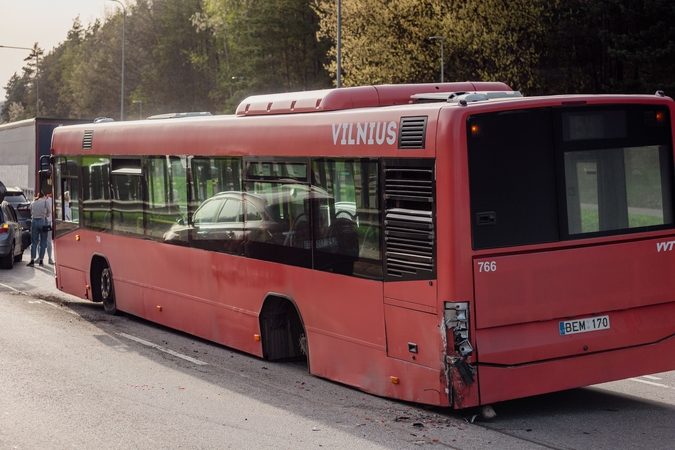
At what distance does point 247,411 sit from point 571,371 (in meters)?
2.67

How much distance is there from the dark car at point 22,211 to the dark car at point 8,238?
3.51 ft

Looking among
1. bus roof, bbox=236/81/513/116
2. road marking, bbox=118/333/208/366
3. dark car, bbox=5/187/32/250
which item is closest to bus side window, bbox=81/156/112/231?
road marking, bbox=118/333/208/366

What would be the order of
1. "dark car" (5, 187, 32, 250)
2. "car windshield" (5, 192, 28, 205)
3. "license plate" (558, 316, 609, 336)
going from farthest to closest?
"car windshield" (5, 192, 28, 205)
"dark car" (5, 187, 32, 250)
"license plate" (558, 316, 609, 336)

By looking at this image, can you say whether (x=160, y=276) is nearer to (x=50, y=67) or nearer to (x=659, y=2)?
(x=659, y=2)

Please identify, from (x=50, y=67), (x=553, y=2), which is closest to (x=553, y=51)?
(x=553, y=2)

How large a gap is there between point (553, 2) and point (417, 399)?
133 ft

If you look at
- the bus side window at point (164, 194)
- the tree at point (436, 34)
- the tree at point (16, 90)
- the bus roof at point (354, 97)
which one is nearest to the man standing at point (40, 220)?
the bus side window at point (164, 194)

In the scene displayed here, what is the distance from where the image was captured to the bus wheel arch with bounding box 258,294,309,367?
10484 mm

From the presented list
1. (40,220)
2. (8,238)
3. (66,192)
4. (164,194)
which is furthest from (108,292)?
(40,220)

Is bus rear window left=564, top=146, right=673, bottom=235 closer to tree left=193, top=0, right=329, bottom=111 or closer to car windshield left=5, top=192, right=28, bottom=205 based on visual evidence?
car windshield left=5, top=192, right=28, bottom=205

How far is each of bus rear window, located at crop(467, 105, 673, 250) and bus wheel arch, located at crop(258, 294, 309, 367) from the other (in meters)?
3.13

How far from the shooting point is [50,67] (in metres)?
170

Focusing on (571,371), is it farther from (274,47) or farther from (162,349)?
(274,47)

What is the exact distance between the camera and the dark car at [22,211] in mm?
27938
